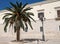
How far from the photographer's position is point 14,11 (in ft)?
61.7

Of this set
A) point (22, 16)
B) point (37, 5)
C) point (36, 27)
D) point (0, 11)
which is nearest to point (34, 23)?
point (36, 27)

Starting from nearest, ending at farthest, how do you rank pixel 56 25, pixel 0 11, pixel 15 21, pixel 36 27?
pixel 15 21, pixel 56 25, pixel 36 27, pixel 0 11

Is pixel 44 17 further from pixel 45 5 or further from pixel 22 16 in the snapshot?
pixel 22 16

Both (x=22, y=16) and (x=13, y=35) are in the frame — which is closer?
(x=22, y=16)

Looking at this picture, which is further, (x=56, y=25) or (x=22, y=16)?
(x=56, y=25)

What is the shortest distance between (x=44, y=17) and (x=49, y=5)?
80.7 inches

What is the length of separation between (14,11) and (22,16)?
3.79 ft

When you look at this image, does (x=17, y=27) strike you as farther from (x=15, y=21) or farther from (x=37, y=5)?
(x=37, y=5)

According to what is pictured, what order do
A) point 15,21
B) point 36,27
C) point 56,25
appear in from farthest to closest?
point 36,27
point 56,25
point 15,21

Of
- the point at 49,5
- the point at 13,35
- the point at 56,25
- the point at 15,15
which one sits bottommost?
the point at 13,35

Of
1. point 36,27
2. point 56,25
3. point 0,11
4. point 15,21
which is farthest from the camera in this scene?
point 0,11

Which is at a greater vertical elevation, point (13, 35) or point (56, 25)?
point (56, 25)

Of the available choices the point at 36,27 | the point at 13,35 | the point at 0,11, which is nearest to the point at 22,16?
the point at 36,27

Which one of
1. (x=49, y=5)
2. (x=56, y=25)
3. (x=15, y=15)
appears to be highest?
(x=49, y=5)
